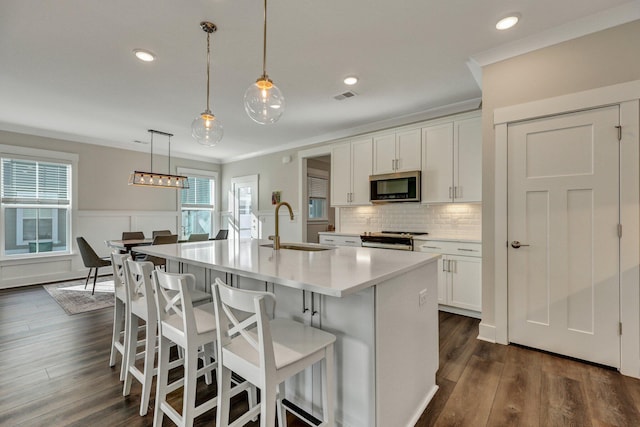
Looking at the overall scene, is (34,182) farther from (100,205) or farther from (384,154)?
(384,154)

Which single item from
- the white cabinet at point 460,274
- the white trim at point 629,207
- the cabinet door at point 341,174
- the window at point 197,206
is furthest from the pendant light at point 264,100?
the window at point 197,206

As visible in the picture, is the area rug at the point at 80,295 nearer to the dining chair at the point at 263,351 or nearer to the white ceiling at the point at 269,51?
the white ceiling at the point at 269,51

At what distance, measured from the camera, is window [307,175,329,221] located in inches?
261

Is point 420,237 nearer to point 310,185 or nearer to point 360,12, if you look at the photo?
point 360,12

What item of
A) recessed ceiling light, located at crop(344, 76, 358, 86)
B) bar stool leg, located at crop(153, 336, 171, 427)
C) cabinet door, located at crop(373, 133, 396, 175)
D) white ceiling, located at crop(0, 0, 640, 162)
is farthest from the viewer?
cabinet door, located at crop(373, 133, 396, 175)

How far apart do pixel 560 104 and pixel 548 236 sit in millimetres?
1100

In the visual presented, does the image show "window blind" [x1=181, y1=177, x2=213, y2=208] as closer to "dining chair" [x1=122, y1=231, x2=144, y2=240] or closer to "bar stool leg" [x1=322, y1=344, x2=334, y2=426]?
"dining chair" [x1=122, y1=231, x2=144, y2=240]

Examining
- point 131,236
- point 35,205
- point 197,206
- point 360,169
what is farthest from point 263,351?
point 197,206

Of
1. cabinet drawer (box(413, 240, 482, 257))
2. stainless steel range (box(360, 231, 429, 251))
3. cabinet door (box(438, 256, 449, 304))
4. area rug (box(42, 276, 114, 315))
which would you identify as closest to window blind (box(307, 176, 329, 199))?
stainless steel range (box(360, 231, 429, 251))

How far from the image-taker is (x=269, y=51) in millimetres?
2643

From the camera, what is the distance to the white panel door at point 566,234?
2256 millimetres

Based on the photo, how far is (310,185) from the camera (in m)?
6.62

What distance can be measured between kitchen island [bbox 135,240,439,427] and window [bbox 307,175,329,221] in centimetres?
480

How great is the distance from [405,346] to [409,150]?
3115 mm
